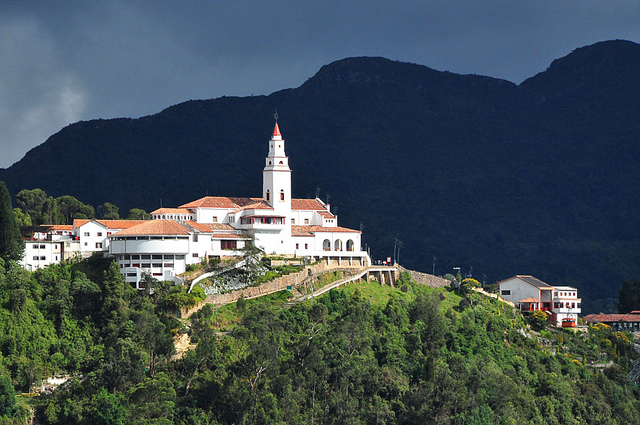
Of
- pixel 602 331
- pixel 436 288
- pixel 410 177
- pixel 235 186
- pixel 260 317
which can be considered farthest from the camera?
pixel 410 177

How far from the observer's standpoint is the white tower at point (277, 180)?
265 feet

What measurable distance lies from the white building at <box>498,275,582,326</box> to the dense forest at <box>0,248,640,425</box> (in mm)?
11882

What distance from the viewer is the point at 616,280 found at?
547ft

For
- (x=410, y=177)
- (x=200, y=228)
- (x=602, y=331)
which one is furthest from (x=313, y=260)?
(x=410, y=177)

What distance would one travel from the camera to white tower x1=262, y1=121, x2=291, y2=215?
80.8 metres

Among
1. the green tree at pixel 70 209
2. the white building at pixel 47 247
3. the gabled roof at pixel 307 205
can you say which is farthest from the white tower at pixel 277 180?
the green tree at pixel 70 209

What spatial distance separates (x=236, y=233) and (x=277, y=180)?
25.5 feet

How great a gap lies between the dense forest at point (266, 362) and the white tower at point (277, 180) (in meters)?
9.38

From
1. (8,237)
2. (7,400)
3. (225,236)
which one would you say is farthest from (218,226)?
(7,400)

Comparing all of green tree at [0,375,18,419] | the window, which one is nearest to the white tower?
the window

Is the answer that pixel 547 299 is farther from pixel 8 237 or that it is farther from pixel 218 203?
pixel 8 237

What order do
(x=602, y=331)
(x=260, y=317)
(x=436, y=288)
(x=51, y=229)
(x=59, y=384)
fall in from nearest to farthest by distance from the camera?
(x=59, y=384)
(x=260, y=317)
(x=51, y=229)
(x=436, y=288)
(x=602, y=331)

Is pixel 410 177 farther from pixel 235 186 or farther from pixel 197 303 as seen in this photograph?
pixel 197 303

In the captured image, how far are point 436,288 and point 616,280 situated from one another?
299 ft
